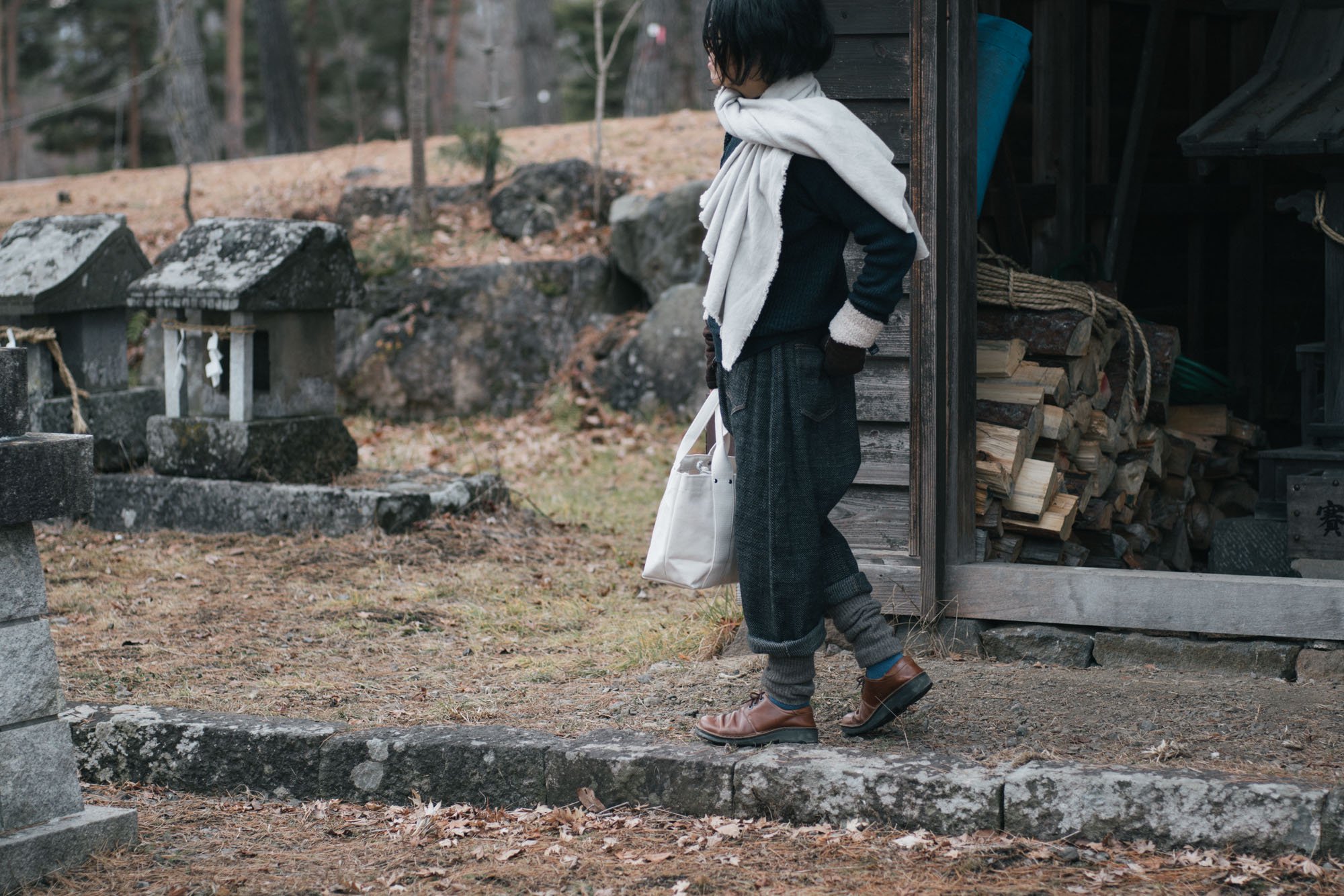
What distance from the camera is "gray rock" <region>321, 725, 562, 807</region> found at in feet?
11.8

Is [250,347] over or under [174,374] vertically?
over

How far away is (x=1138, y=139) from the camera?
21.1 ft

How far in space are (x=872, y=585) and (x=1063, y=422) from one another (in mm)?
1064

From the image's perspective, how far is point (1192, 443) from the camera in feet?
20.4

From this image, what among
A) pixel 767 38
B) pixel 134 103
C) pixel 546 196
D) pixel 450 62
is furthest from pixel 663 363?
pixel 450 62

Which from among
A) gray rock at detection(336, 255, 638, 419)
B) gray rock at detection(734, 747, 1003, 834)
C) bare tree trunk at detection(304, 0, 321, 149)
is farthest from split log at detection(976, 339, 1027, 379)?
bare tree trunk at detection(304, 0, 321, 149)

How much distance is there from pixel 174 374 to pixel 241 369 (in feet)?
1.79

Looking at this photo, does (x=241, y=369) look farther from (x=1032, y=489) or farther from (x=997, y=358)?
(x=1032, y=489)

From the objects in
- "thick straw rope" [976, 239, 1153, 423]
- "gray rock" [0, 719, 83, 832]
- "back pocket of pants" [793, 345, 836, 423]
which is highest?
"thick straw rope" [976, 239, 1153, 423]

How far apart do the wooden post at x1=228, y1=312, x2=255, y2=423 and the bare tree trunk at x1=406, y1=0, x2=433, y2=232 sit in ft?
16.3

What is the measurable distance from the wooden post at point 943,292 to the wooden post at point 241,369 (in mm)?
4098

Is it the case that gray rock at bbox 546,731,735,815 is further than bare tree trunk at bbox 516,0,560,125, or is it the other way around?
bare tree trunk at bbox 516,0,560,125

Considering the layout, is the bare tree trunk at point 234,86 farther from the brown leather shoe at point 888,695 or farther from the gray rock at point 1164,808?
the gray rock at point 1164,808

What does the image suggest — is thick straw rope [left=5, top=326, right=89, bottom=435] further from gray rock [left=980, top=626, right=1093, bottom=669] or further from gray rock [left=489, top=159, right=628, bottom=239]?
gray rock [left=489, top=159, right=628, bottom=239]
